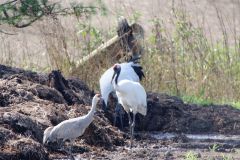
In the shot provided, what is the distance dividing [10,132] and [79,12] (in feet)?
12.9

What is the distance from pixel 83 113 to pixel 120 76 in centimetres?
156

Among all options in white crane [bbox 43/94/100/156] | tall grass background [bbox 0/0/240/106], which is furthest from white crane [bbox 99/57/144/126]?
white crane [bbox 43/94/100/156]

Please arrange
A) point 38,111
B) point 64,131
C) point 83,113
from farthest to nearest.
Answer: point 83,113, point 38,111, point 64,131

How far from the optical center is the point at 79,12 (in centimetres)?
1377

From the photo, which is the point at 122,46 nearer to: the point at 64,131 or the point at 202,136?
the point at 202,136

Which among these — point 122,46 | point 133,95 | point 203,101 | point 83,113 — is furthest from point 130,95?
point 122,46

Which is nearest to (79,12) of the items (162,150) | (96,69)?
(96,69)

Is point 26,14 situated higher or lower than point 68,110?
higher

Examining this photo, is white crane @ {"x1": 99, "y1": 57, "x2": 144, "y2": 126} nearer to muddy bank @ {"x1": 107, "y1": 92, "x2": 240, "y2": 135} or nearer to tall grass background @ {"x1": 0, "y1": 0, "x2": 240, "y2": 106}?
muddy bank @ {"x1": 107, "y1": 92, "x2": 240, "y2": 135}

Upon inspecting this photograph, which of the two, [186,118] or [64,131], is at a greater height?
[64,131]

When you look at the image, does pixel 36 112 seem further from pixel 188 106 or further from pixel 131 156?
pixel 188 106

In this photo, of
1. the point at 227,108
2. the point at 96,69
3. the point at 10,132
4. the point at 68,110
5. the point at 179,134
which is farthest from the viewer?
the point at 96,69

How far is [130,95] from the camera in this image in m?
13.0

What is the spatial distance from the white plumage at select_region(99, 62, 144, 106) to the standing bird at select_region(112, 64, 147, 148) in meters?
0.11
